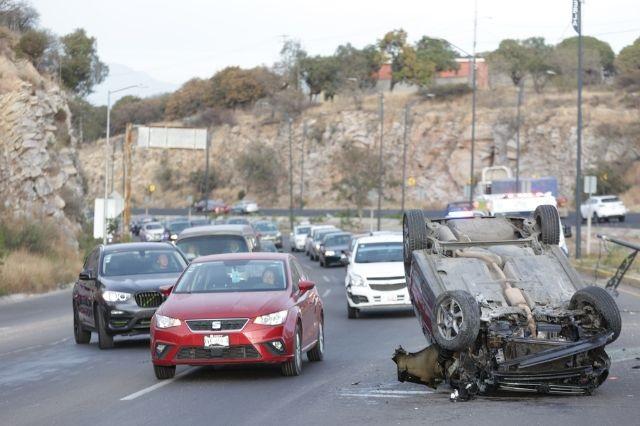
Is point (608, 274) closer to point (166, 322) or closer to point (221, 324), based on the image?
point (221, 324)

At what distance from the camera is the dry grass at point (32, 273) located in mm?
36312

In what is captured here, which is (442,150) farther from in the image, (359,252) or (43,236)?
(359,252)

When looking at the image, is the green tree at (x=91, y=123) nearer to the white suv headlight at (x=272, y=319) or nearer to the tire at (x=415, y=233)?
the white suv headlight at (x=272, y=319)

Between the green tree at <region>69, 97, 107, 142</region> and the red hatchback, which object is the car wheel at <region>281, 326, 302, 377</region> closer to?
the red hatchback

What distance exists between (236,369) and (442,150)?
299 feet

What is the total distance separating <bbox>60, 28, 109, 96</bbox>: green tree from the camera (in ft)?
294

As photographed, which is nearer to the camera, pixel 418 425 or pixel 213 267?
pixel 418 425

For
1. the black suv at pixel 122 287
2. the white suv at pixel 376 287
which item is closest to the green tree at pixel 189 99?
the white suv at pixel 376 287

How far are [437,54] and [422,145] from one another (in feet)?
92.7

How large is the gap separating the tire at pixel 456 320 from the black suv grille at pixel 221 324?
8.69 feet

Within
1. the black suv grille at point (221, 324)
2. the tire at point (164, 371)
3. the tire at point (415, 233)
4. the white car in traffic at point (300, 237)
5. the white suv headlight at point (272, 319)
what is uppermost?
the tire at point (415, 233)

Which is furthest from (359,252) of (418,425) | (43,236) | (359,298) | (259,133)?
(259,133)

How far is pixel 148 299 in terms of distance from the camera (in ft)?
62.3

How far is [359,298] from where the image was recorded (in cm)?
2470
